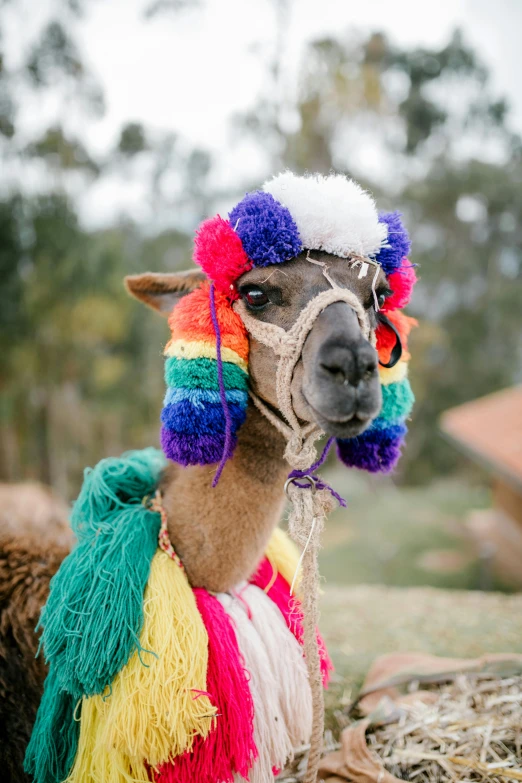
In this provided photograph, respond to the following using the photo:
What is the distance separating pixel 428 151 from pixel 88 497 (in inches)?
966

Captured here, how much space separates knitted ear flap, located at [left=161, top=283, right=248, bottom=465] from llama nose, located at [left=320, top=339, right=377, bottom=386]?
409mm

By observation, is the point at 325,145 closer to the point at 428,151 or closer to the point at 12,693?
the point at 428,151

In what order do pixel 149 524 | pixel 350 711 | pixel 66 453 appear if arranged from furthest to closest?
pixel 66 453, pixel 350 711, pixel 149 524

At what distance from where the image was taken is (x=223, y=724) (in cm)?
191

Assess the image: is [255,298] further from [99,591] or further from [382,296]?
[99,591]

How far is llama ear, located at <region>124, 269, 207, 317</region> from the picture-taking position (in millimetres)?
2315

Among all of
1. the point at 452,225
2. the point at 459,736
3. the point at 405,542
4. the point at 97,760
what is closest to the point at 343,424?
the point at 97,760

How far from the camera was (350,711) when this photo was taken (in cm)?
263

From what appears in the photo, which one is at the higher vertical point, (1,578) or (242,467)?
(242,467)

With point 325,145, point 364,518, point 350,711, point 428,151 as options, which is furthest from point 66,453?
point 428,151

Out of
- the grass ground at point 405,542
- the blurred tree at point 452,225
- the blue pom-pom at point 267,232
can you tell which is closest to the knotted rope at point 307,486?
the blue pom-pom at point 267,232

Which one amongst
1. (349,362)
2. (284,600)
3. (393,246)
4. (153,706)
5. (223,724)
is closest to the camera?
(349,362)

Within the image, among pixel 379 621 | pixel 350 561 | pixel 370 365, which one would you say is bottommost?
pixel 350 561

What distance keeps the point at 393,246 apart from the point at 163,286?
41.0 inches
